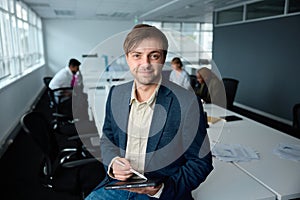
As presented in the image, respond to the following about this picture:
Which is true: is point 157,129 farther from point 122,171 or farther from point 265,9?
point 265,9

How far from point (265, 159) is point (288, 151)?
0.82 feet

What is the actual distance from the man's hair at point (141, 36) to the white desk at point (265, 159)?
0.92m

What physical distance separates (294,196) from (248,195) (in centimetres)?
24

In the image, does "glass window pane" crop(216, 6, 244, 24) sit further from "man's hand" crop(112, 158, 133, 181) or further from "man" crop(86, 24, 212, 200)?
"man's hand" crop(112, 158, 133, 181)

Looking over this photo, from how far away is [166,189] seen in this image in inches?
38.5

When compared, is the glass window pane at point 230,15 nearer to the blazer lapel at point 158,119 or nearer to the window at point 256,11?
the window at point 256,11

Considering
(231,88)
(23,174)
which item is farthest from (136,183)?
(231,88)

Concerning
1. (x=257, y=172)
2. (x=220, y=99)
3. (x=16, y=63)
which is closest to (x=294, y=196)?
(x=257, y=172)

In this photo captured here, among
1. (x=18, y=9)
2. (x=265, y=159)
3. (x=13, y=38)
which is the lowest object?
(x=265, y=159)

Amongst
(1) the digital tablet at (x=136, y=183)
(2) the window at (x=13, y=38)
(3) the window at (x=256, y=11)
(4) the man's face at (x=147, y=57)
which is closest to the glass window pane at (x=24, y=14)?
(2) the window at (x=13, y=38)

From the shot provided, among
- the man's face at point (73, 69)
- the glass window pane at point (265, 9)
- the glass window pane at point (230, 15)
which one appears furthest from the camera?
the glass window pane at point (230, 15)

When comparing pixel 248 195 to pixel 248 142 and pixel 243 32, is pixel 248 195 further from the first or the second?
pixel 243 32

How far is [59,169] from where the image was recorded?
173cm

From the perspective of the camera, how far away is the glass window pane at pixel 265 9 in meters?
4.81
